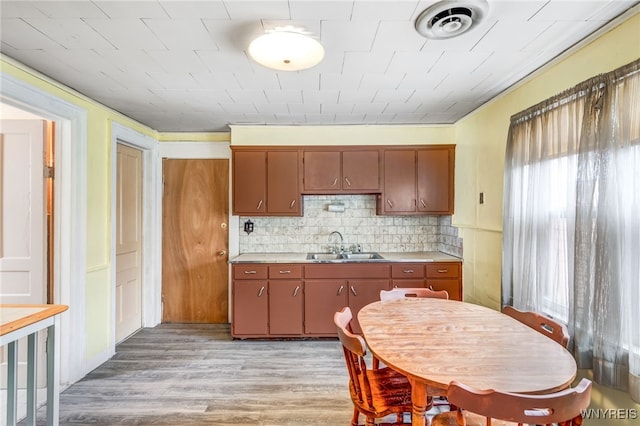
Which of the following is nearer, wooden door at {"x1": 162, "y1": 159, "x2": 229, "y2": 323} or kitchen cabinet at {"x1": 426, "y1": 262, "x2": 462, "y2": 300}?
kitchen cabinet at {"x1": 426, "y1": 262, "x2": 462, "y2": 300}

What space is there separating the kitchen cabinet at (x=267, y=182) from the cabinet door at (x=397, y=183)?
1024 mm

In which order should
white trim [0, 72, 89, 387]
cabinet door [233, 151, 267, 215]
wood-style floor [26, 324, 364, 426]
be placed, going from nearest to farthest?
1. wood-style floor [26, 324, 364, 426]
2. white trim [0, 72, 89, 387]
3. cabinet door [233, 151, 267, 215]

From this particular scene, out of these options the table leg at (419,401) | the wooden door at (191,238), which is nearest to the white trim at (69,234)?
the wooden door at (191,238)

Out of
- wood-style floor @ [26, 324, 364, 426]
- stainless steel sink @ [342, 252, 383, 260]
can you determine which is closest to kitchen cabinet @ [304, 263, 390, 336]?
wood-style floor @ [26, 324, 364, 426]

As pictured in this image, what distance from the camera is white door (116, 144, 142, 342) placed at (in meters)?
3.34

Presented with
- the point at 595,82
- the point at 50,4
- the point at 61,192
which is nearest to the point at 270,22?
the point at 50,4

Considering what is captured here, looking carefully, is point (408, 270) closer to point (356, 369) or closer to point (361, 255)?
point (361, 255)

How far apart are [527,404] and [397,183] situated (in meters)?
2.78

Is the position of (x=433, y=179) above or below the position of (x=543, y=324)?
above

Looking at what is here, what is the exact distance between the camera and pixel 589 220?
1.70 meters

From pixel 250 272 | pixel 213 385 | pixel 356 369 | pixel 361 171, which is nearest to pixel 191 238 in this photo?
pixel 250 272

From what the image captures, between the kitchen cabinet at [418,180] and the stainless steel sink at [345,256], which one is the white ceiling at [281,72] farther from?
the stainless steel sink at [345,256]

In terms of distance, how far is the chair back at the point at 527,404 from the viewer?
1.01 m

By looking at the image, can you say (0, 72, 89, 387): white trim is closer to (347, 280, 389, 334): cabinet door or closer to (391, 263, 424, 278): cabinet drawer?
(347, 280, 389, 334): cabinet door
